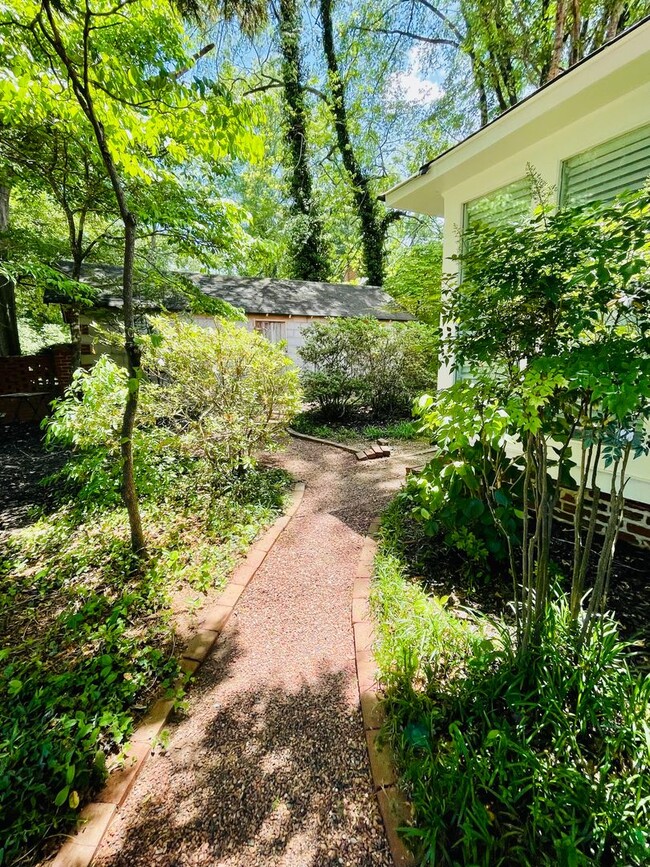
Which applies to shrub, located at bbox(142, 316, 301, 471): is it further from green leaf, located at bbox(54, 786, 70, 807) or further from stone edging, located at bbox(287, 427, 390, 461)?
green leaf, located at bbox(54, 786, 70, 807)

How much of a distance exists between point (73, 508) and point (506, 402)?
4540mm

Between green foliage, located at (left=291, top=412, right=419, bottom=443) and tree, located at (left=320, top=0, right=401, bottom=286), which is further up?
tree, located at (left=320, top=0, right=401, bottom=286)

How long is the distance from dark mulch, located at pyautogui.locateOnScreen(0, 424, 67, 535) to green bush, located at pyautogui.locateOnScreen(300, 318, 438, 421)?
488 centimetres

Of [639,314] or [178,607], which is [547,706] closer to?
[639,314]

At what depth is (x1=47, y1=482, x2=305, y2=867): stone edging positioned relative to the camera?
4.95ft

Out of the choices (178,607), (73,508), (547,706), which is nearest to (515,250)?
(547,706)

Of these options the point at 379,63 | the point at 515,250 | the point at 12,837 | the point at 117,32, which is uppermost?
A: the point at 379,63

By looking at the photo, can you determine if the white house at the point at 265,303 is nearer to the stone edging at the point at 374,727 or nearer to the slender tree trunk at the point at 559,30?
the slender tree trunk at the point at 559,30

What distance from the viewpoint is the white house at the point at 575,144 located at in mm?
2756

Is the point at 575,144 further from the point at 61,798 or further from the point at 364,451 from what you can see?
the point at 61,798

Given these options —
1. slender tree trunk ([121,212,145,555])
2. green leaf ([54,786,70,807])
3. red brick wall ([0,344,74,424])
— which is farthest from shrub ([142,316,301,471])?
red brick wall ([0,344,74,424])

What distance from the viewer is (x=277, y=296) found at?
542 inches

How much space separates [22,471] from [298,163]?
15.9m

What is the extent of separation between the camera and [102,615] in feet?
9.04
